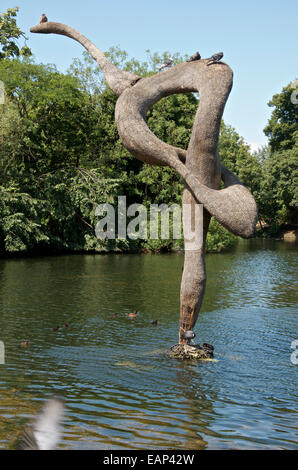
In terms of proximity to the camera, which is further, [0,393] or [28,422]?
[0,393]

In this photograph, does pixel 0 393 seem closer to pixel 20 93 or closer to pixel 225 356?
pixel 225 356

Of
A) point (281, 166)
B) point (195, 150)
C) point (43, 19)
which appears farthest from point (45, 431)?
point (281, 166)

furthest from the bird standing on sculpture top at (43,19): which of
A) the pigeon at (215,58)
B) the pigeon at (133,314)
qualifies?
the pigeon at (133,314)

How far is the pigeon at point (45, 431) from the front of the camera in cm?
648

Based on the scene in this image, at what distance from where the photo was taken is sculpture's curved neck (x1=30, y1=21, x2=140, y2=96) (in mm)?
10367

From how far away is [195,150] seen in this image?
390 inches

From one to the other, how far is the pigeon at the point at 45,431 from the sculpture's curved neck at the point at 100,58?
231 inches

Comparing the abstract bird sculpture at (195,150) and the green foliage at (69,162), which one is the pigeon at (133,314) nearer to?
the abstract bird sculpture at (195,150)

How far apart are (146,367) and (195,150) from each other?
4108mm

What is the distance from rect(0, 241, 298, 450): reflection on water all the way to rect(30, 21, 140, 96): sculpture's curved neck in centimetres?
534

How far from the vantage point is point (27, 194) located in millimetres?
33531

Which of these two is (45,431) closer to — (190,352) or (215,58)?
(190,352)

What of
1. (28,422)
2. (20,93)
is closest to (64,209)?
(20,93)
